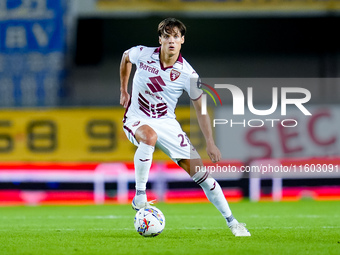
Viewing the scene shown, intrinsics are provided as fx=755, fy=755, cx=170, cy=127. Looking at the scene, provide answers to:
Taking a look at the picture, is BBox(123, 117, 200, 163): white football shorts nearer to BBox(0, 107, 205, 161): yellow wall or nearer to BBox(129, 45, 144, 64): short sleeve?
BBox(129, 45, 144, 64): short sleeve

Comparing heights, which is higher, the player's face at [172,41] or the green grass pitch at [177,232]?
the player's face at [172,41]

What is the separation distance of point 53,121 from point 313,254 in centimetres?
758

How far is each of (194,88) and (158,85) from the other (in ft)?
0.99

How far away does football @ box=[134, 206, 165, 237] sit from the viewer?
606 cm

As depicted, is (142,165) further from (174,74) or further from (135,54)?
(135,54)

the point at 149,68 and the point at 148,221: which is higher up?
the point at 149,68

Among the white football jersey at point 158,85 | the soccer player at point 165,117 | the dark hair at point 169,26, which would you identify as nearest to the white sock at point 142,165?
the soccer player at point 165,117

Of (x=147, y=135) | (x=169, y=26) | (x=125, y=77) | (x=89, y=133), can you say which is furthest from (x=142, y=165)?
(x=89, y=133)

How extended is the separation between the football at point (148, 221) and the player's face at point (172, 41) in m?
1.30

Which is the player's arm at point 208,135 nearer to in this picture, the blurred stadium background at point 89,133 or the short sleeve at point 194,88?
the short sleeve at point 194,88

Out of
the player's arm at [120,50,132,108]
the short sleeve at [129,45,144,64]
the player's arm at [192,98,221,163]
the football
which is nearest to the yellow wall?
the player's arm at [120,50,132,108]

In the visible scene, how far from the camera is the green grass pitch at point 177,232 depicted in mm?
5488

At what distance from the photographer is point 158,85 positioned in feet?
20.6

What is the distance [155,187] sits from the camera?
40.8ft
